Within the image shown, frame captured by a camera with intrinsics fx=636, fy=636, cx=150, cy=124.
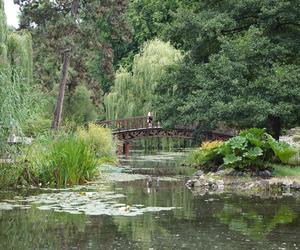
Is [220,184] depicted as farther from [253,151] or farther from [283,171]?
[283,171]

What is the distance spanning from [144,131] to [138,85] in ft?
11.8

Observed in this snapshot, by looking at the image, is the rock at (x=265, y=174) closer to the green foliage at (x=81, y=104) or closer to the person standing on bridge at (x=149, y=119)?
the person standing on bridge at (x=149, y=119)

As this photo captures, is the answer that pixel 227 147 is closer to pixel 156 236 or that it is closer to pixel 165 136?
pixel 156 236

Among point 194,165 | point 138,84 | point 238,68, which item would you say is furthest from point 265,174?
point 138,84

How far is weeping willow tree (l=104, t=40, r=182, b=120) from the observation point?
131ft

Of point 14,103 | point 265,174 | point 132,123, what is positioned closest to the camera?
point 14,103

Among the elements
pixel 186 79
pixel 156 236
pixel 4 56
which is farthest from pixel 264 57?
pixel 156 236

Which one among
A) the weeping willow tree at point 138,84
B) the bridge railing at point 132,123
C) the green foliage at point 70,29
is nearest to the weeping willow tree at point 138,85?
the weeping willow tree at point 138,84

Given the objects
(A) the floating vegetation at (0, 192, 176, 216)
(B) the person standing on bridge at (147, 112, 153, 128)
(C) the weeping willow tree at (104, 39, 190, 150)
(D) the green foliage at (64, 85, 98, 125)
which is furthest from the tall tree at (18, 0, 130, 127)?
(A) the floating vegetation at (0, 192, 176, 216)

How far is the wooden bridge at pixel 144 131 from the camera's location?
37.4 meters

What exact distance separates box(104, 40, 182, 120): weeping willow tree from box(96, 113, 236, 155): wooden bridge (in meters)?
1.29

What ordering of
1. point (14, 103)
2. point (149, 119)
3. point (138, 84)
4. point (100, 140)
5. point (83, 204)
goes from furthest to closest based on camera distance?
point (138, 84), point (149, 119), point (100, 140), point (14, 103), point (83, 204)

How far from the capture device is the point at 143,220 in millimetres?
9719

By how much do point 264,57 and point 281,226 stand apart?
1219cm
